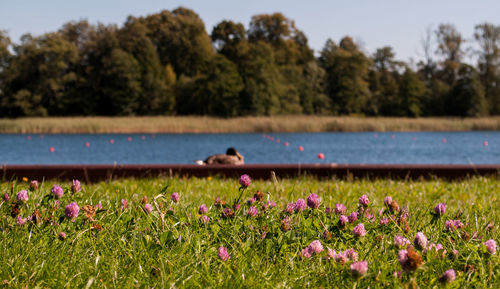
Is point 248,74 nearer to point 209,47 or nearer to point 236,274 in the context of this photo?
point 209,47

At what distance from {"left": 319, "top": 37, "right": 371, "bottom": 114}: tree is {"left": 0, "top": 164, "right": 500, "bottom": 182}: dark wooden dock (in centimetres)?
5220

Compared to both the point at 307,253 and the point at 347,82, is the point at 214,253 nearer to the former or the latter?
the point at 307,253

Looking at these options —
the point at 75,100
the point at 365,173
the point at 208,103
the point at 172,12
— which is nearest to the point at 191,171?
the point at 365,173

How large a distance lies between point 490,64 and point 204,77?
30.9 meters

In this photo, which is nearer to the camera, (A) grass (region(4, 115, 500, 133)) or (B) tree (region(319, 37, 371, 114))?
(A) grass (region(4, 115, 500, 133))

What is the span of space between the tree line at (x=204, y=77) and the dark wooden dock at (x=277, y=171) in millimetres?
43786

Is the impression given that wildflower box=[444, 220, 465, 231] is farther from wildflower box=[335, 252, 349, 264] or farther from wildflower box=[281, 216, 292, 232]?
wildflower box=[335, 252, 349, 264]

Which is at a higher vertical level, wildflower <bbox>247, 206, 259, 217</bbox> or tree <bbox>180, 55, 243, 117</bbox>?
tree <bbox>180, 55, 243, 117</bbox>

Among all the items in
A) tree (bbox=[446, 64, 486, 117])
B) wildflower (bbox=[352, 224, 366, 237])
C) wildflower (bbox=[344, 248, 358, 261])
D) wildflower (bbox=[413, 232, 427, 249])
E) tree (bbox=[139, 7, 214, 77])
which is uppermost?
tree (bbox=[139, 7, 214, 77])

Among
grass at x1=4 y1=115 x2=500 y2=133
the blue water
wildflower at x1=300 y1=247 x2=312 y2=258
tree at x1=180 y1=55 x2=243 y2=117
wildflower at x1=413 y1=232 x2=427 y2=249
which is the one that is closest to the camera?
wildflower at x1=413 y1=232 x2=427 y2=249

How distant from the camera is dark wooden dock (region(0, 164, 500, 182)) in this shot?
6.44 metres

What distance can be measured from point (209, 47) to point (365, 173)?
54157mm

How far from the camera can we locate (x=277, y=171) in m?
6.59

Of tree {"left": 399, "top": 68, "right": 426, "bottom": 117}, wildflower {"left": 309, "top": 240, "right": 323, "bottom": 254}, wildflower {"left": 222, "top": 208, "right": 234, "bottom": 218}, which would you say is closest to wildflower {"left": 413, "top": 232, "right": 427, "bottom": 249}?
wildflower {"left": 309, "top": 240, "right": 323, "bottom": 254}
